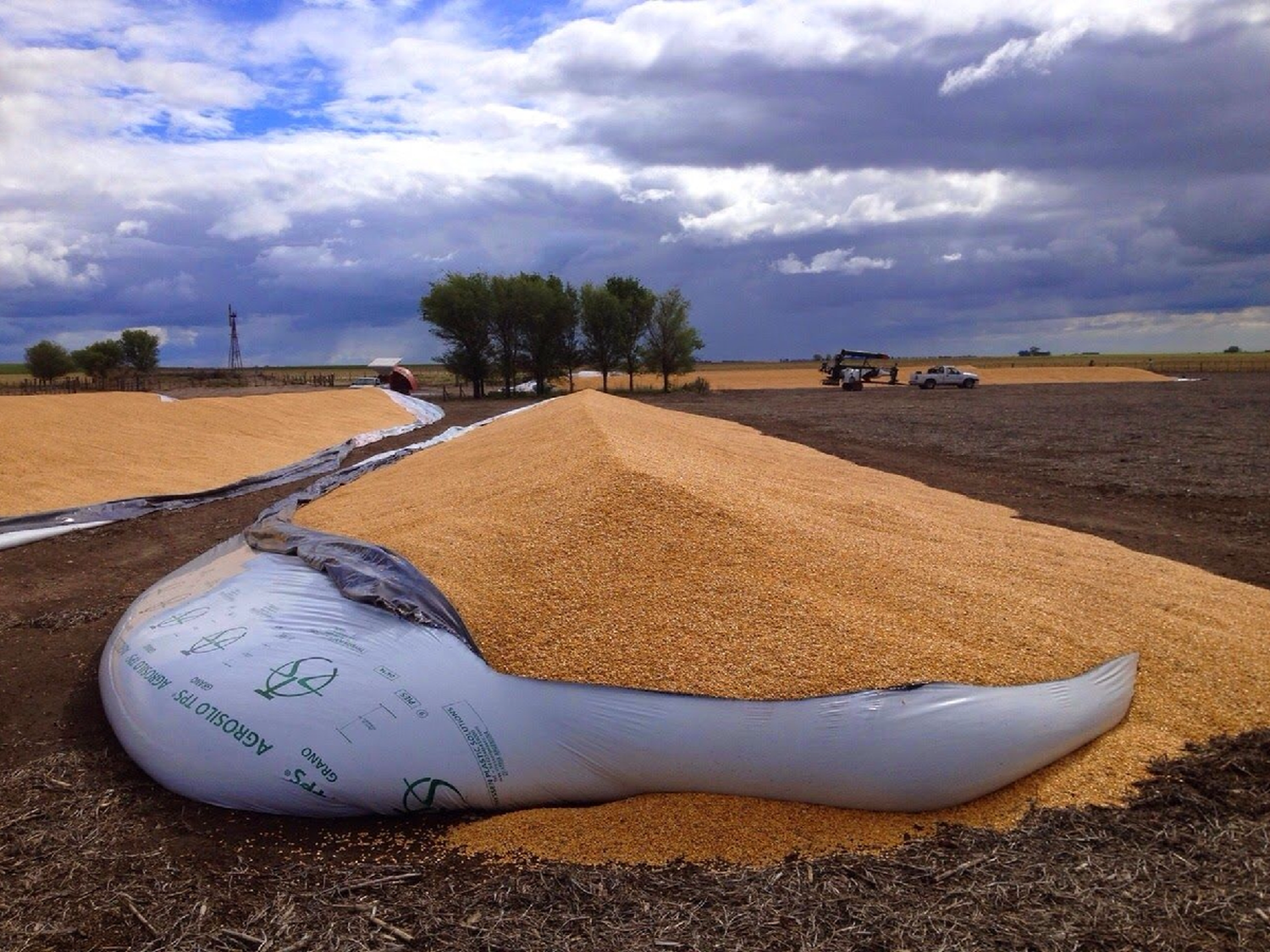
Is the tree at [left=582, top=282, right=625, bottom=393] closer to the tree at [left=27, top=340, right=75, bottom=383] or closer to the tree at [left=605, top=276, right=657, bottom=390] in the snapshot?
the tree at [left=605, top=276, right=657, bottom=390]

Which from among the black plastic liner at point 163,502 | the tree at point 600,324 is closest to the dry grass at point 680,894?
the black plastic liner at point 163,502

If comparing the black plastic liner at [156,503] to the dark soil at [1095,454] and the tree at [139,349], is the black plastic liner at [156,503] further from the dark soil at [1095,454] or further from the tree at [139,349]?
the tree at [139,349]

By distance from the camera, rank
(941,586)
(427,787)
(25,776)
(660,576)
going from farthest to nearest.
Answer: (941,586) → (660,576) → (25,776) → (427,787)

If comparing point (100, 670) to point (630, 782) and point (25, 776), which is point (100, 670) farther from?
point (630, 782)

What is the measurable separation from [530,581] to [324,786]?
1046mm

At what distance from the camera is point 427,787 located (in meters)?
2.96

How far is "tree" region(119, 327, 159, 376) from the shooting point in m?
45.5

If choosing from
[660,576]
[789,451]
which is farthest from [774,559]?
[789,451]

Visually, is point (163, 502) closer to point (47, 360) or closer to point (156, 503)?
point (156, 503)

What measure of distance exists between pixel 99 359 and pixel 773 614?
49.6 m

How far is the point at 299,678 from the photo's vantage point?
10.2 feet

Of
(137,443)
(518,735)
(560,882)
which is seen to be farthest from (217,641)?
(137,443)

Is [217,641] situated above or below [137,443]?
below

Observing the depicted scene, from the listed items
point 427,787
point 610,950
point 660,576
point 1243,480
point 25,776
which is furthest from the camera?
point 1243,480
